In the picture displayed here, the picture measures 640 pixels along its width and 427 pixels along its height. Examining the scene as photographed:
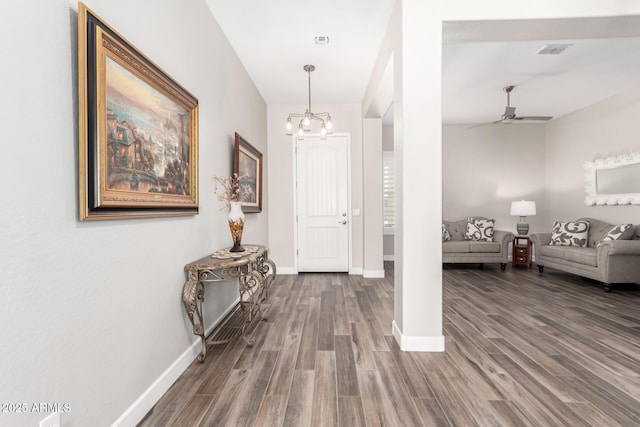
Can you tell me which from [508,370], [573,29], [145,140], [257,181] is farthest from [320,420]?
[573,29]

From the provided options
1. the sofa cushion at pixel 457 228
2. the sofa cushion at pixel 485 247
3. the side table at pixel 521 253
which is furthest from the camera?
the sofa cushion at pixel 457 228

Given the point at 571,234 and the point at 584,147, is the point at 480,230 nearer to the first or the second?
the point at 571,234

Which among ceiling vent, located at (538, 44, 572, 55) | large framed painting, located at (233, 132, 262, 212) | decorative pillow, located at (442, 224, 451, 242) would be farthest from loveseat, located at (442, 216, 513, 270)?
large framed painting, located at (233, 132, 262, 212)

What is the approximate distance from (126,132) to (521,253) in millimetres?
6304

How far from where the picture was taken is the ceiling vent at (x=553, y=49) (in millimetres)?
3168

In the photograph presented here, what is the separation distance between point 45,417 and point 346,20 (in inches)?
127

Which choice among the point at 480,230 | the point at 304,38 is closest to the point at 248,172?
the point at 304,38

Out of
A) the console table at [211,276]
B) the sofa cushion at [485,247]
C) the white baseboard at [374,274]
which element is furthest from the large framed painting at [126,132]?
the sofa cushion at [485,247]

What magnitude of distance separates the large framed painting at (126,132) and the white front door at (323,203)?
2.88 m

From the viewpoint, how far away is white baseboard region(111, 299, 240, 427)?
1464 mm

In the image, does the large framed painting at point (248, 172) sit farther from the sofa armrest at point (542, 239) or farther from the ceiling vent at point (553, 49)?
the sofa armrest at point (542, 239)

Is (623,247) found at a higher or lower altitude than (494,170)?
lower

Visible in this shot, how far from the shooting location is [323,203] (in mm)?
4891

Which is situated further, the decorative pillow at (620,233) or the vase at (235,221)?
the decorative pillow at (620,233)
